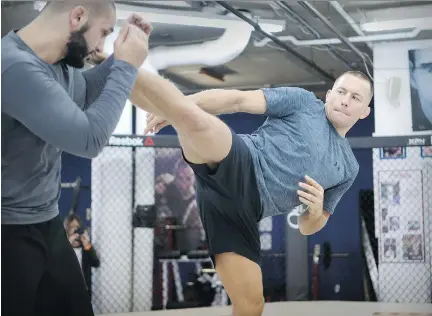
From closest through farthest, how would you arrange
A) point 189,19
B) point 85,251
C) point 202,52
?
point 85,251 < point 189,19 < point 202,52

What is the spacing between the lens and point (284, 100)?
65.2 inches

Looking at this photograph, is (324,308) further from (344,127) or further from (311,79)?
(311,79)

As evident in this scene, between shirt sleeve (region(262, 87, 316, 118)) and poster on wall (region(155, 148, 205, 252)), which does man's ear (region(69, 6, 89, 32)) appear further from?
poster on wall (region(155, 148, 205, 252))

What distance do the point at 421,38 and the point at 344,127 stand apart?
2.33 meters

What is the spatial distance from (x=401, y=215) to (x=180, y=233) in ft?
5.59

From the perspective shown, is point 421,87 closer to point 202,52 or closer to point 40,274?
point 202,52

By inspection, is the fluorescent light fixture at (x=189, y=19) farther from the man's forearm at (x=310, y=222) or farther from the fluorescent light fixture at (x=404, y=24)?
the man's forearm at (x=310, y=222)

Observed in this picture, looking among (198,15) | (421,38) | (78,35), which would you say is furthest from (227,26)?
(78,35)

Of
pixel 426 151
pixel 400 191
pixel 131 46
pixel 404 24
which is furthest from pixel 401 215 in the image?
pixel 131 46

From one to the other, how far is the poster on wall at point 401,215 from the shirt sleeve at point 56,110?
3266mm

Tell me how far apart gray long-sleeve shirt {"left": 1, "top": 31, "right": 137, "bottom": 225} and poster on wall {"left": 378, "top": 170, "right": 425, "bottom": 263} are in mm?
3193

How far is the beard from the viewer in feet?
3.68

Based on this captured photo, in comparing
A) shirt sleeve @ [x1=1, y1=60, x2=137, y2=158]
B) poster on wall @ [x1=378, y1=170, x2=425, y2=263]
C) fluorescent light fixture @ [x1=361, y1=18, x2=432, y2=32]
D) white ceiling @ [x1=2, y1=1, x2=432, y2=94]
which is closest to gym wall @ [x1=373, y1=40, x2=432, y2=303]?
poster on wall @ [x1=378, y1=170, x2=425, y2=263]

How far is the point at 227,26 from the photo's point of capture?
12.8 feet
